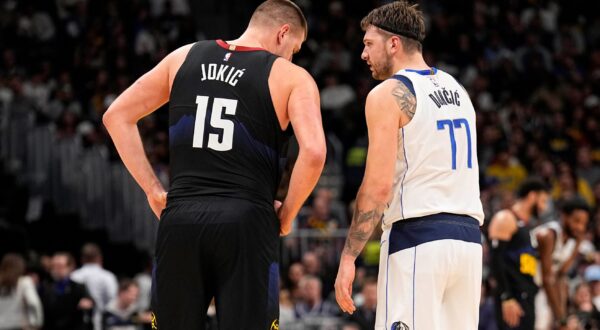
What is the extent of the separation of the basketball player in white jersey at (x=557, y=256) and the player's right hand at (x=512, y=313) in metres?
1.04

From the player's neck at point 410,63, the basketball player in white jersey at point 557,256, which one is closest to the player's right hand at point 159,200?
the player's neck at point 410,63

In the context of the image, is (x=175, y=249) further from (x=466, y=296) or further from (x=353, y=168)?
(x=353, y=168)

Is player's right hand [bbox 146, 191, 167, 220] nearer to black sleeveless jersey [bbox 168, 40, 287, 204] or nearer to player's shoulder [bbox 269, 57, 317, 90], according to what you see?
black sleeveless jersey [bbox 168, 40, 287, 204]

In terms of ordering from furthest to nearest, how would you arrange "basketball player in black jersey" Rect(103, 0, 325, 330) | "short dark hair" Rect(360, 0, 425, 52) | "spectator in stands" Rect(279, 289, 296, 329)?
"spectator in stands" Rect(279, 289, 296, 329), "short dark hair" Rect(360, 0, 425, 52), "basketball player in black jersey" Rect(103, 0, 325, 330)

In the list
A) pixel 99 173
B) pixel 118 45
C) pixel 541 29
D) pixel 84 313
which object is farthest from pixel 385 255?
pixel 541 29

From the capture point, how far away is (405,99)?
6129mm

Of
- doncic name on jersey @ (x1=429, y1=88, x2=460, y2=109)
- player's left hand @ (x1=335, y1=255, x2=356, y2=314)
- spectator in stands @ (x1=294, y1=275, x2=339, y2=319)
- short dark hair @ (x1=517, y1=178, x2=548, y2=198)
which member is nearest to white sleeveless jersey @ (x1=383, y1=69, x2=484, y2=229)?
doncic name on jersey @ (x1=429, y1=88, x2=460, y2=109)

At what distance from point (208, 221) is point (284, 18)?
1297 mm

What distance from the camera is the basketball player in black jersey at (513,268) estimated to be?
416 inches

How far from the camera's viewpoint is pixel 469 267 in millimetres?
6105

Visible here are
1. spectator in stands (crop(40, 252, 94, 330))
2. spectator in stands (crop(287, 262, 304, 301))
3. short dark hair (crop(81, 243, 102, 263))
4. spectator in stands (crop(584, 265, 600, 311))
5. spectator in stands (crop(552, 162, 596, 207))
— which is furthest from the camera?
spectator in stands (crop(552, 162, 596, 207))

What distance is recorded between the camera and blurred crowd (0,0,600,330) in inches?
571

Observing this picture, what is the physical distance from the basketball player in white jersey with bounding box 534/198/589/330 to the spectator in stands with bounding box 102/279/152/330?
15.9ft

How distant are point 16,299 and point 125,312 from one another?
4.54ft
